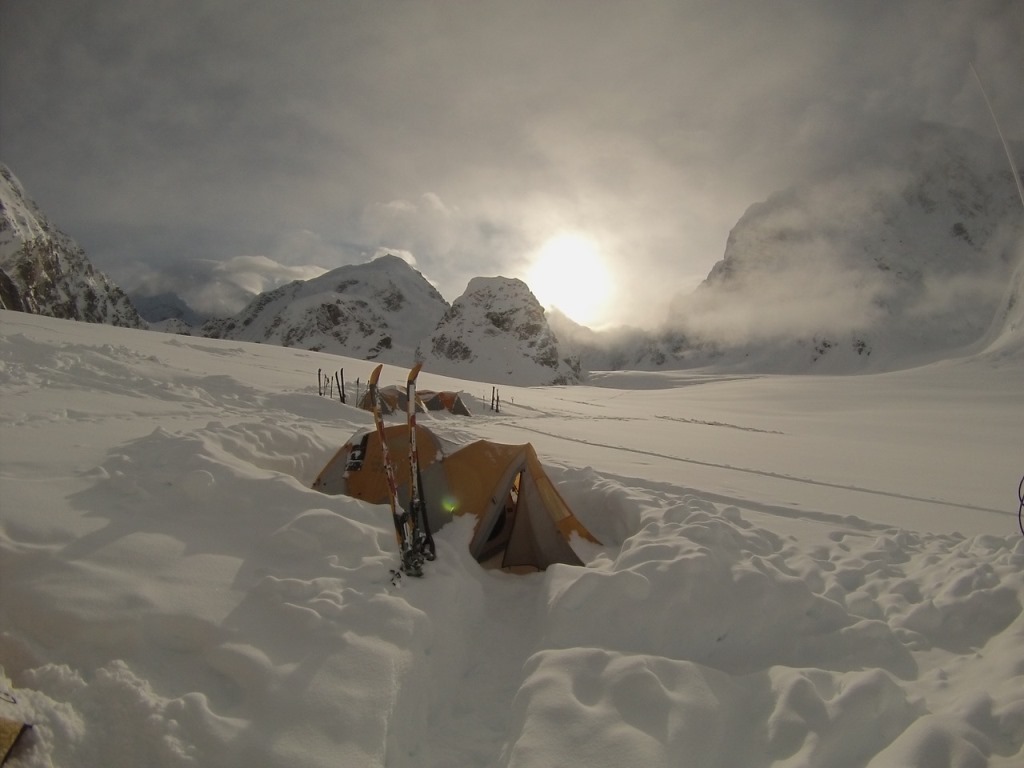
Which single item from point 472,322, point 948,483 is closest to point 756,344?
point 472,322

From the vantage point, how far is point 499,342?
13375 cm

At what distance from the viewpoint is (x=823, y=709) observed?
2805 millimetres

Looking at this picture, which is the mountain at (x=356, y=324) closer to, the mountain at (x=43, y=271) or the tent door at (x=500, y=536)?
the mountain at (x=43, y=271)

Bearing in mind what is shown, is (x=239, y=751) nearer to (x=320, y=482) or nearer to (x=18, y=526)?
(x=18, y=526)

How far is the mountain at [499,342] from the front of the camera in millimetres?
124075

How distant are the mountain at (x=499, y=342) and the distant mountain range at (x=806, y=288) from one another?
49 centimetres

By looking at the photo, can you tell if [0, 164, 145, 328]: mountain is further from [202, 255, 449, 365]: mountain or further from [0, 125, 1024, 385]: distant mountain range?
[202, 255, 449, 365]: mountain

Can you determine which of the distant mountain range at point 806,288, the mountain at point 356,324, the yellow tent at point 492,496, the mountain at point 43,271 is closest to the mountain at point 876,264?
the distant mountain range at point 806,288

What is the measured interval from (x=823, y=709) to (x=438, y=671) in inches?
95.3

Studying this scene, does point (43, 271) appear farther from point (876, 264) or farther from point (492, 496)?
point (876, 264)

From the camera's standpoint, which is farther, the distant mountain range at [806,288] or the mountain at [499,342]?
the mountain at [499,342]

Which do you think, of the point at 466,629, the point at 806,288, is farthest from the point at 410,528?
the point at 806,288

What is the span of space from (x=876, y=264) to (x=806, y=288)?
18.9 meters

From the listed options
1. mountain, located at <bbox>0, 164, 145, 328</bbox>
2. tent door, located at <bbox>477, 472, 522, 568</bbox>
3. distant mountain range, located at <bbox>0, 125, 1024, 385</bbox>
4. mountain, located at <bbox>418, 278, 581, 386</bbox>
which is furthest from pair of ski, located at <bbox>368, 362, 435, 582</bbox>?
mountain, located at <bbox>418, 278, 581, 386</bbox>
